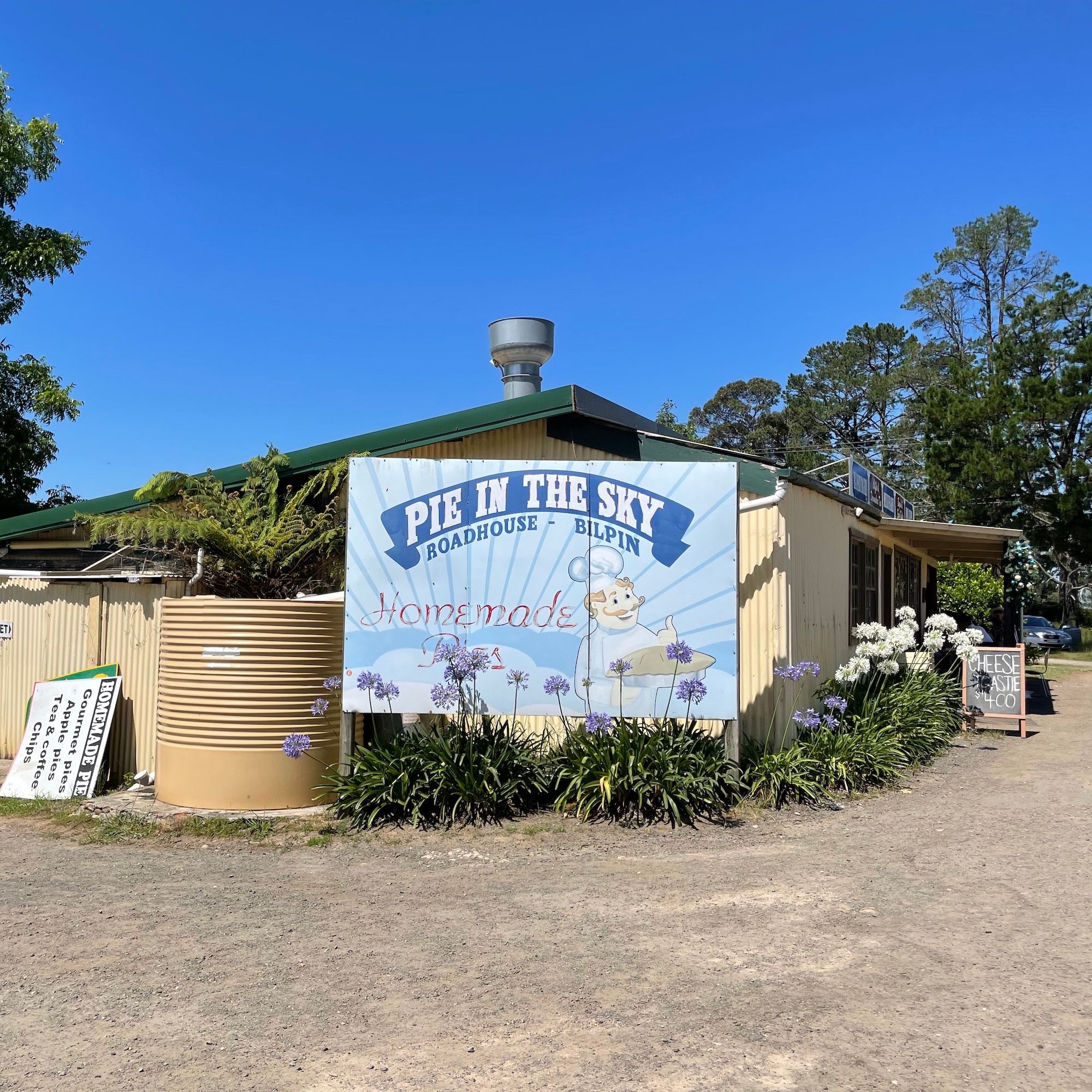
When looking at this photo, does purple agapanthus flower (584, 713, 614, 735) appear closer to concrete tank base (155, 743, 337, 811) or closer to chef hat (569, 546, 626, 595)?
chef hat (569, 546, 626, 595)

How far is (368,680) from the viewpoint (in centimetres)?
727

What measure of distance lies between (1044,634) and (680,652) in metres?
29.5

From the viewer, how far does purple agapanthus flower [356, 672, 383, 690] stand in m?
7.28

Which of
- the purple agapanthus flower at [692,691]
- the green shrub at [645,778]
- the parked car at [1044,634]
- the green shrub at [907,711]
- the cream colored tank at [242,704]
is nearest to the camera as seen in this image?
the green shrub at [645,778]

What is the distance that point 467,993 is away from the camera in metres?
4.10

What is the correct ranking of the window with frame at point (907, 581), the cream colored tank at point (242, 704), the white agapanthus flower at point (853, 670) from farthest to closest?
the window with frame at point (907, 581) → the white agapanthus flower at point (853, 670) → the cream colored tank at point (242, 704)

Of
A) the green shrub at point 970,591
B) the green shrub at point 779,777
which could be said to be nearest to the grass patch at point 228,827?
the green shrub at point 779,777

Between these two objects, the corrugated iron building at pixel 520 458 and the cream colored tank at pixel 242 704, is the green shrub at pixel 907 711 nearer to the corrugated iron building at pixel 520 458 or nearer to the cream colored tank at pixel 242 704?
the corrugated iron building at pixel 520 458

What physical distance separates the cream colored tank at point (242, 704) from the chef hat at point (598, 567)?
83.7 inches

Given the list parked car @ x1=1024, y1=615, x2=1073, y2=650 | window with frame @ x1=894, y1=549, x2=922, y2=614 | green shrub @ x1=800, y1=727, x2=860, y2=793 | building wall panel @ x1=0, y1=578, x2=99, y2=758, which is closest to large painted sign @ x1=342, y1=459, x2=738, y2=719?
green shrub @ x1=800, y1=727, x2=860, y2=793

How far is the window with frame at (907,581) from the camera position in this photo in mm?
15656

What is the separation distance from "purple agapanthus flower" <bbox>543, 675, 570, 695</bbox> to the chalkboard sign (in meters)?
7.15

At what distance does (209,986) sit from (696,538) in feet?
15.4

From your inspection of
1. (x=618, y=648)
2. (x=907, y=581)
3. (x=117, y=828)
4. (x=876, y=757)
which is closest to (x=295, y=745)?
(x=117, y=828)
